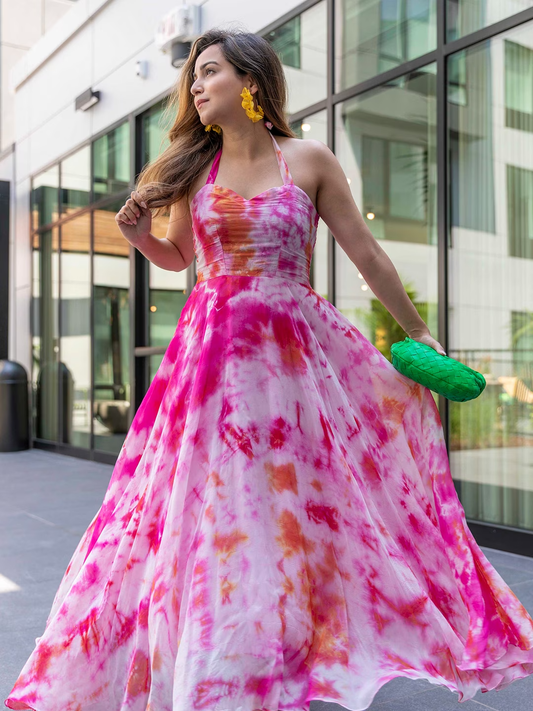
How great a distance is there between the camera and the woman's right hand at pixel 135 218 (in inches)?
85.8

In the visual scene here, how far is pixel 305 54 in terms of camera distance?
6270 millimetres

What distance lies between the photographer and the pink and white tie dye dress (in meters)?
1.74

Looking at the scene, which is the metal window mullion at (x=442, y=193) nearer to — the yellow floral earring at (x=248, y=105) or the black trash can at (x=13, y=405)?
the yellow floral earring at (x=248, y=105)

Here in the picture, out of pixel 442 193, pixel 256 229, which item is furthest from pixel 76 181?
pixel 256 229

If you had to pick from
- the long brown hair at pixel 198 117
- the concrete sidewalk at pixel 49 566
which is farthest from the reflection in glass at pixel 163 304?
the long brown hair at pixel 198 117

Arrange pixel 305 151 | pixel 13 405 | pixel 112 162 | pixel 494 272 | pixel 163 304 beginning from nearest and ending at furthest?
pixel 305 151, pixel 494 272, pixel 163 304, pixel 112 162, pixel 13 405

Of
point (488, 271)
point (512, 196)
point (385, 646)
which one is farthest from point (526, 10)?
point (385, 646)

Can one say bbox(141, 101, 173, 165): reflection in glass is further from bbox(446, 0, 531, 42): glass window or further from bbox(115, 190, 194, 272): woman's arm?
bbox(115, 190, 194, 272): woman's arm

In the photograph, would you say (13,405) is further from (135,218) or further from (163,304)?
(135,218)

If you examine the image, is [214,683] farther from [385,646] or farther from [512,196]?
[512,196]

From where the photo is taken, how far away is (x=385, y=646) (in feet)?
6.02

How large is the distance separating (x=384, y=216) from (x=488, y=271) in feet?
3.31

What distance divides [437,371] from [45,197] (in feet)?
34.8

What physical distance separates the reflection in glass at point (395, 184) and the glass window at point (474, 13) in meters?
0.29
